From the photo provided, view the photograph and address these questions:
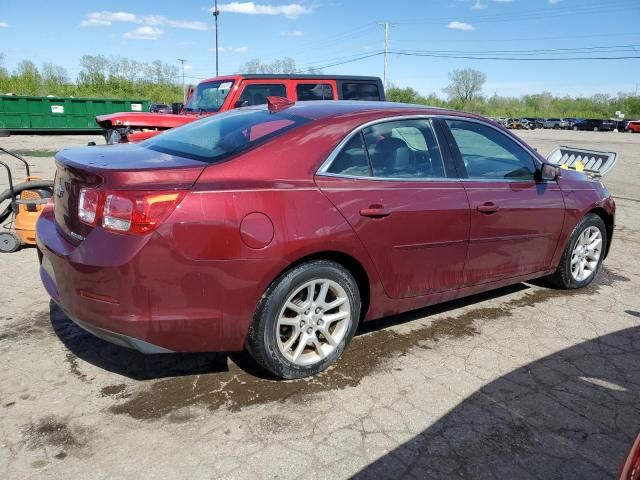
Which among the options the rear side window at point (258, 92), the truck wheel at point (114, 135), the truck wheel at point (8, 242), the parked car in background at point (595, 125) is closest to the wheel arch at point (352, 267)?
the truck wheel at point (8, 242)

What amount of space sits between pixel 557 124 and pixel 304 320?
7435 cm

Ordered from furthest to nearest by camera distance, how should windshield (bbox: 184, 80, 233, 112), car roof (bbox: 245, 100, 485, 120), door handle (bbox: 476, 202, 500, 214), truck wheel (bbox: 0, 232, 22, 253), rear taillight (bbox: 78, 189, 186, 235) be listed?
windshield (bbox: 184, 80, 233, 112) → truck wheel (bbox: 0, 232, 22, 253) → door handle (bbox: 476, 202, 500, 214) → car roof (bbox: 245, 100, 485, 120) → rear taillight (bbox: 78, 189, 186, 235)

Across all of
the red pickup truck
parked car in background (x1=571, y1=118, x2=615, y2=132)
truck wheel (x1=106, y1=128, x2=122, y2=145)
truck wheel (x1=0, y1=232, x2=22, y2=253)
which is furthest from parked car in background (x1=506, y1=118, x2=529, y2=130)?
truck wheel (x1=0, y1=232, x2=22, y2=253)

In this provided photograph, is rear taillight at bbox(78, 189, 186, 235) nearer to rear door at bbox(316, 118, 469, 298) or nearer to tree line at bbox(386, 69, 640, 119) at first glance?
rear door at bbox(316, 118, 469, 298)

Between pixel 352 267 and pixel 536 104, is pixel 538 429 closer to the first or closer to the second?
pixel 352 267

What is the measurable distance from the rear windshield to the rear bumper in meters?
0.62

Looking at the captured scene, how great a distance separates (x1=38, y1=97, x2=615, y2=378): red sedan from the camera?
2.60 meters

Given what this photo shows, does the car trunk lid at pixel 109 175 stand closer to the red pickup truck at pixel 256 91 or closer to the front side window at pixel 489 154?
the front side window at pixel 489 154

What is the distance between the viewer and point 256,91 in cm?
909

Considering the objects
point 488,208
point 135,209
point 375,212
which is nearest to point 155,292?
point 135,209

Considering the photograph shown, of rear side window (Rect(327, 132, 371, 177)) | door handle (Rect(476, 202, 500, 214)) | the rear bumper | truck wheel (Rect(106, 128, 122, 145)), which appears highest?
truck wheel (Rect(106, 128, 122, 145))

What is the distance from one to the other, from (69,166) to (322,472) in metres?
2.07

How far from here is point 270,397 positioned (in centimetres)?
297

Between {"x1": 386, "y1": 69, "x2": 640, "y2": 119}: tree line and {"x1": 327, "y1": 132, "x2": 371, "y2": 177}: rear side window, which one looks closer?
{"x1": 327, "y1": 132, "x2": 371, "y2": 177}: rear side window
